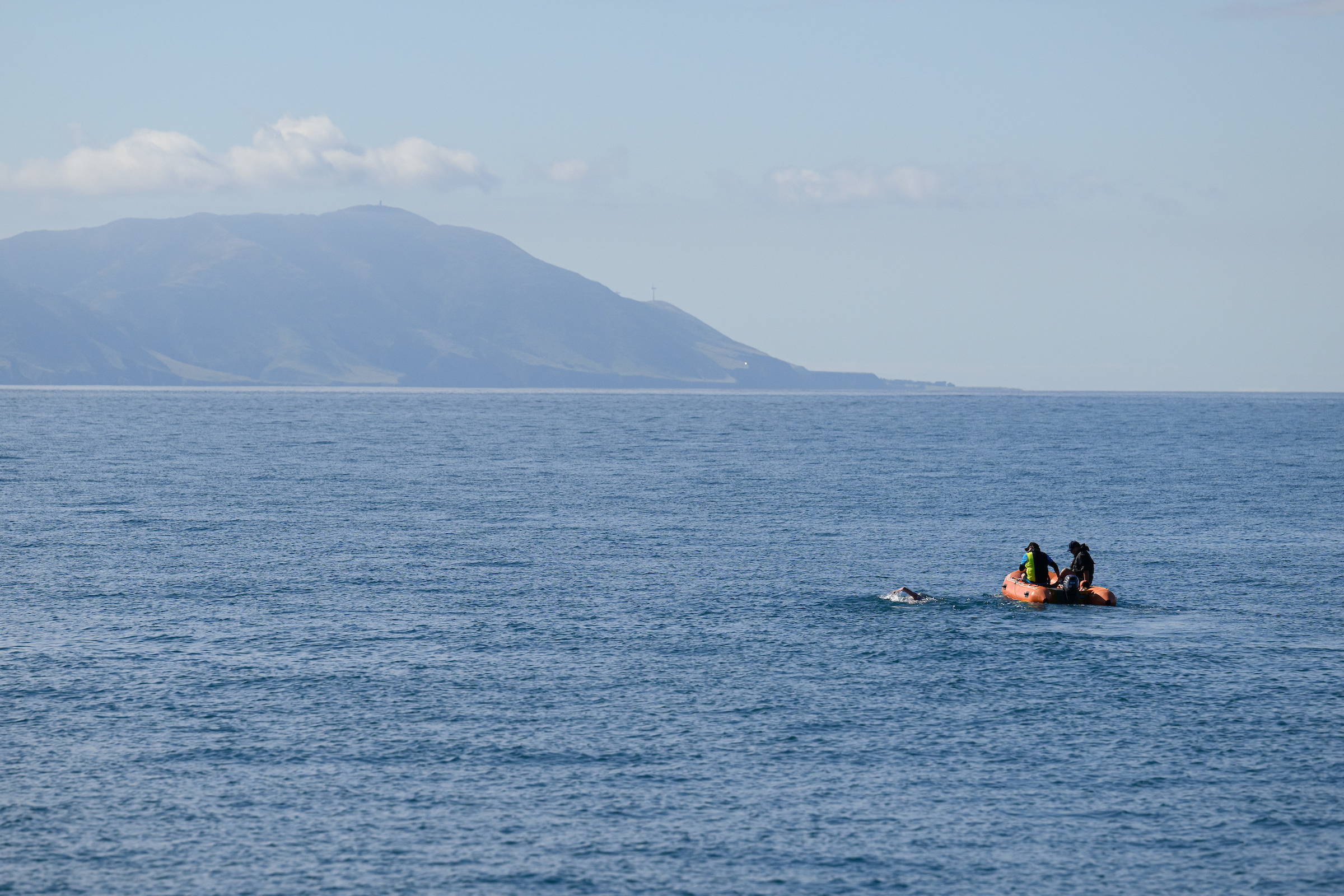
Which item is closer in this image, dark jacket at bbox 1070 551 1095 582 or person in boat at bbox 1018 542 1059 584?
person in boat at bbox 1018 542 1059 584

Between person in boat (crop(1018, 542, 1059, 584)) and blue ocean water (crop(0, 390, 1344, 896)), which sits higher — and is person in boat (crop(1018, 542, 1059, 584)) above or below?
above

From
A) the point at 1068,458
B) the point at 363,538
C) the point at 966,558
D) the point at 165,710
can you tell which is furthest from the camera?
the point at 1068,458

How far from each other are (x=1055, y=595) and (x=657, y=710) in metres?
21.2

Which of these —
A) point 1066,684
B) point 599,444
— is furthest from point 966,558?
point 599,444

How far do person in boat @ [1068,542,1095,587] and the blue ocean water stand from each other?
1718mm

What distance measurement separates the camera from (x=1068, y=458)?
145 m

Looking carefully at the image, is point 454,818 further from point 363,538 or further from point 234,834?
point 363,538

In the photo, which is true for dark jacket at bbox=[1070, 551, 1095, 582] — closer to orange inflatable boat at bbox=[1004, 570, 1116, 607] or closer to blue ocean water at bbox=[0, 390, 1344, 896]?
orange inflatable boat at bbox=[1004, 570, 1116, 607]

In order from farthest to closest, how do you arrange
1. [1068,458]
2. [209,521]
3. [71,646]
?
[1068,458]
[209,521]
[71,646]

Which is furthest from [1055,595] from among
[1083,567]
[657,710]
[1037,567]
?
[657,710]

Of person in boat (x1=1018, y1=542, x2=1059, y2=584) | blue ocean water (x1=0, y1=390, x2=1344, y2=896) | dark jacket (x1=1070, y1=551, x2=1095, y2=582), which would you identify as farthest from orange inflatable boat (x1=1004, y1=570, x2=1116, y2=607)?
blue ocean water (x1=0, y1=390, x2=1344, y2=896)

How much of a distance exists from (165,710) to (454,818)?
11373 millimetres

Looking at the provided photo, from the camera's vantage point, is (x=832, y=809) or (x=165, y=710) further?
(x=165, y=710)

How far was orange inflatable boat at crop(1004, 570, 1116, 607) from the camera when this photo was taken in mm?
51781
